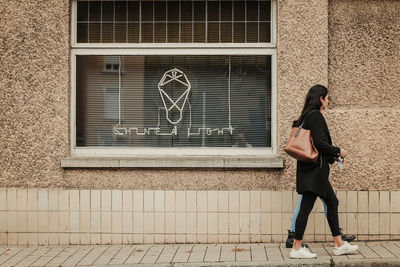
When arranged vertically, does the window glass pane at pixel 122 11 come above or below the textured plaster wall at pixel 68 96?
above

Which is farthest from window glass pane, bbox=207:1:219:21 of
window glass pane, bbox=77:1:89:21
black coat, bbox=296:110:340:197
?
black coat, bbox=296:110:340:197

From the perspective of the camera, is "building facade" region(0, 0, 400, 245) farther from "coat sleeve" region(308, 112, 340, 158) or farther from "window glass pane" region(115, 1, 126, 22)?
"coat sleeve" region(308, 112, 340, 158)

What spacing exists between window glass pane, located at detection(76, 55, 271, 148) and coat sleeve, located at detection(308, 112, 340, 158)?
1491 mm

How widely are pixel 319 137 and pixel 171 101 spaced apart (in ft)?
7.81

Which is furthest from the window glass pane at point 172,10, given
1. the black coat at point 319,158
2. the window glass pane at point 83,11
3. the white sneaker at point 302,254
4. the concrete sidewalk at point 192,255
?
the white sneaker at point 302,254

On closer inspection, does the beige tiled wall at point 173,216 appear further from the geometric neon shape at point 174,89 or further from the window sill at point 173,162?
the geometric neon shape at point 174,89

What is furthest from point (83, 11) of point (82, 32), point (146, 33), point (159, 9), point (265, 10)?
point (265, 10)

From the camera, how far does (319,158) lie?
6.67m

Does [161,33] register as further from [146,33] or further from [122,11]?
[122,11]

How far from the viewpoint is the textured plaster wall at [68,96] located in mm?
7754

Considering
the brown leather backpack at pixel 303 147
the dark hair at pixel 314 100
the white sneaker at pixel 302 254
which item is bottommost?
the white sneaker at pixel 302 254

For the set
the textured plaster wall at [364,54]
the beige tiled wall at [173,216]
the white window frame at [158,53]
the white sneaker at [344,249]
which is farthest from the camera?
the white window frame at [158,53]

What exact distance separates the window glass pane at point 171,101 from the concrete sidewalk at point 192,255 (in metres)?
1.40

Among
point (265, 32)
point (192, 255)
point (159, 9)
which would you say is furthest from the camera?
point (159, 9)
